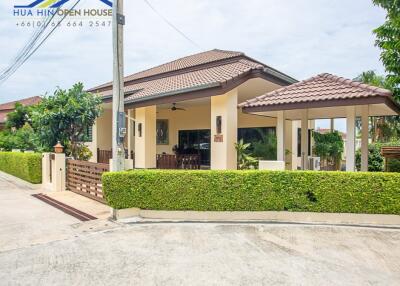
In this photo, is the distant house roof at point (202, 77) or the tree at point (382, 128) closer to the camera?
the distant house roof at point (202, 77)

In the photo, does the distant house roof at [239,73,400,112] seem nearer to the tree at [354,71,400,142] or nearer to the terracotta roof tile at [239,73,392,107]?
the terracotta roof tile at [239,73,392,107]

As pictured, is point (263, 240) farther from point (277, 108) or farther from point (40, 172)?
point (40, 172)

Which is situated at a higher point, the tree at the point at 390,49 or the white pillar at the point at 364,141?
the tree at the point at 390,49

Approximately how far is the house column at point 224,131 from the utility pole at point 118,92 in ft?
11.1

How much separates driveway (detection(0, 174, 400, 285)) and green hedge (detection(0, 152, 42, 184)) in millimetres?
5917

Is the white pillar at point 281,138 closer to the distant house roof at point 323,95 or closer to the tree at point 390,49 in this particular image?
the distant house roof at point 323,95

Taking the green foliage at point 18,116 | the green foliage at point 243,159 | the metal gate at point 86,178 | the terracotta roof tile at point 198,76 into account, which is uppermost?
the terracotta roof tile at point 198,76

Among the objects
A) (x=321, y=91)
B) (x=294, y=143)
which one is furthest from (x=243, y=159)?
(x=294, y=143)

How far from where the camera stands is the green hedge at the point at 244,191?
7113mm

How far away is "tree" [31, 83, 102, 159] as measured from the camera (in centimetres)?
1226

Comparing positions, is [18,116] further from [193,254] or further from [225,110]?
[193,254]

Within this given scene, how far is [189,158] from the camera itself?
546 inches

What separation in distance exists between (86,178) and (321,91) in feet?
25.7

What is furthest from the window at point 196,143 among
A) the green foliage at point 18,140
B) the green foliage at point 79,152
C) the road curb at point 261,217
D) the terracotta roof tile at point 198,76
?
the road curb at point 261,217
